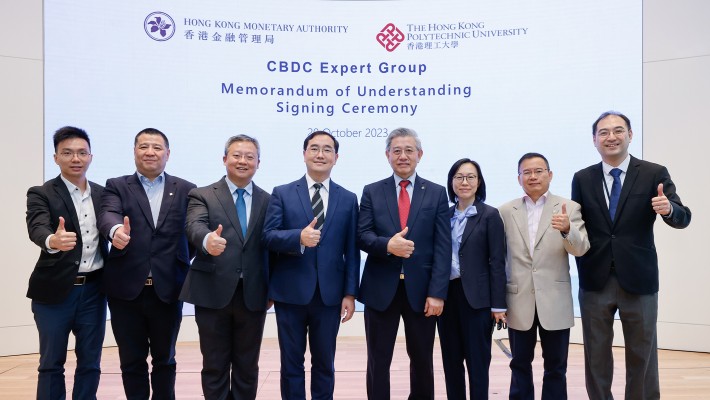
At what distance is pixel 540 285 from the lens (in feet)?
9.84

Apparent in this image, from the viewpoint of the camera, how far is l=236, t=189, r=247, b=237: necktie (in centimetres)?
291

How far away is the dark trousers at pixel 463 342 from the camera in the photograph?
2982mm

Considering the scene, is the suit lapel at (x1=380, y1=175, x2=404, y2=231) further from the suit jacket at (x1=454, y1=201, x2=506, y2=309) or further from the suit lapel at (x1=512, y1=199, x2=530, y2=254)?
the suit lapel at (x1=512, y1=199, x2=530, y2=254)

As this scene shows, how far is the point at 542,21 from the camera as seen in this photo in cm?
541

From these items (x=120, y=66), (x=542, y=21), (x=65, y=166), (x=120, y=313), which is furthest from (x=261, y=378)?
(x=542, y=21)

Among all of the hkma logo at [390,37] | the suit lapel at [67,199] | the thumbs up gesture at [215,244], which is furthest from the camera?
the hkma logo at [390,37]

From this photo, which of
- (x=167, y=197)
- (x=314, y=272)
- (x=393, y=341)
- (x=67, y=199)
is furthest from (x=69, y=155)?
(x=393, y=341)

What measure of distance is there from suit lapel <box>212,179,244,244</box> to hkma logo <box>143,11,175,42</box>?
116 inches

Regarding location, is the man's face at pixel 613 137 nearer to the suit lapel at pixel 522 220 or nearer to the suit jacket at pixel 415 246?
the suit lapel at pixel 522 220

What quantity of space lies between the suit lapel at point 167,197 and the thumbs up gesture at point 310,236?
79 centimetres

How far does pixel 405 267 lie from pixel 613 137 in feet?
4.24

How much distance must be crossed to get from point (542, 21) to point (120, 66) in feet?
13.0

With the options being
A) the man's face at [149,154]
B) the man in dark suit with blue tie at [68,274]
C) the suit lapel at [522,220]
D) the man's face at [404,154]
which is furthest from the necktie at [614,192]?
the man in dark suit with blue tie at [68,274]

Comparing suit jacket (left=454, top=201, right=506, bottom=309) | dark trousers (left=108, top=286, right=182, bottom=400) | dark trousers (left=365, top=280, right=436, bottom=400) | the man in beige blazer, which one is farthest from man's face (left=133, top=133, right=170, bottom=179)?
the man in beige blazer
